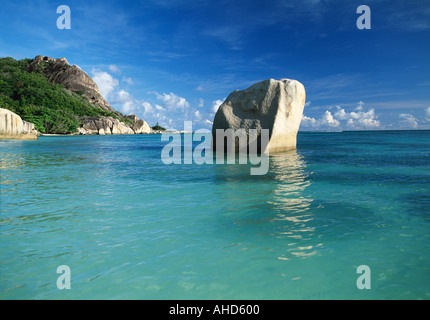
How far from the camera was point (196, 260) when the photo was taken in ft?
11.7

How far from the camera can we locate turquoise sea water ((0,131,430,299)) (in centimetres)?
300

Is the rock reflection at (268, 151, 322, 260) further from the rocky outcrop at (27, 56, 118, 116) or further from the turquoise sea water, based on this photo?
the rocky outcrop at (27, 56, 118, 116)

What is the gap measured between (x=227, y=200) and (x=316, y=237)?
8.91 ft

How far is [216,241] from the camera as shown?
4168 millimetres

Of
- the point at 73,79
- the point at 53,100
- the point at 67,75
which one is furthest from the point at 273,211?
the point at 67,75

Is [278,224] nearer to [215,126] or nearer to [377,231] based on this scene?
[377,231]

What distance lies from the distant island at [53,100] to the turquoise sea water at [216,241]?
127 ft

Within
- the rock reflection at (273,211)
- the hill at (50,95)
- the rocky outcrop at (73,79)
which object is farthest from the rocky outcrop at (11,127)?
the rocky outcrop at (73,79)

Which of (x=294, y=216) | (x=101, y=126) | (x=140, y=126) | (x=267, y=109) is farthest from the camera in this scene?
(x=140, y=126)

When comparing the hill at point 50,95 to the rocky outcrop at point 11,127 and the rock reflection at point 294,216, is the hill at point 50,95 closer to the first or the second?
the rocky outcrop at point 11,127

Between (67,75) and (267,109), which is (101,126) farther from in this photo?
(267,109)

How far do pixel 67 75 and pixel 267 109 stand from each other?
442 ft
